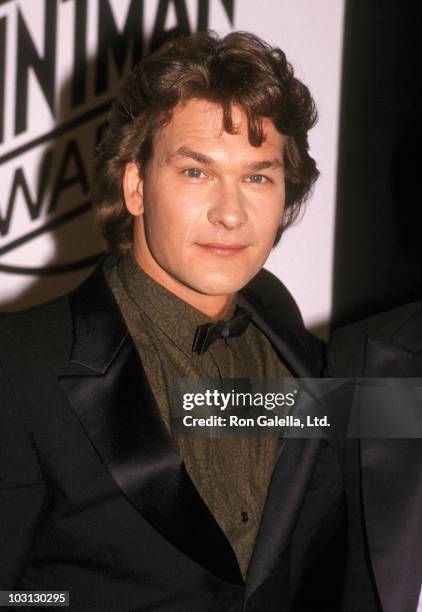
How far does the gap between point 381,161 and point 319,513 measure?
877mm

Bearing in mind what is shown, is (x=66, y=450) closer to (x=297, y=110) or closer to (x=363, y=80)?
(x=297, y=110)

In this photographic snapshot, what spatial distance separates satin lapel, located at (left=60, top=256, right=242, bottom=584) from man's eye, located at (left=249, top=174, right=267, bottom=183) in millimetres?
319

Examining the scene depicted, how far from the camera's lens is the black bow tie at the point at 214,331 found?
1.42 metres

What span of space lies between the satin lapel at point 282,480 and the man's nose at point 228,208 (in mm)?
213

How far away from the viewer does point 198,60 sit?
1411 mm

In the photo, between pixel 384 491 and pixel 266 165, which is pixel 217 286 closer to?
pixel 266 165

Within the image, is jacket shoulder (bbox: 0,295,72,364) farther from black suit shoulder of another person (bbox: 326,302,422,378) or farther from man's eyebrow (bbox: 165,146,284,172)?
black suit shoulder of another person (bbox: 326,302,422,378)

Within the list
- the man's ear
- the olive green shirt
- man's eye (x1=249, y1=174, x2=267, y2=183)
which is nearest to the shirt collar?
the olive green shirt

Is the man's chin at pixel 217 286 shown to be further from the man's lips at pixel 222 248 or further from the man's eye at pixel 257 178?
the man's eye at pixel 257 178

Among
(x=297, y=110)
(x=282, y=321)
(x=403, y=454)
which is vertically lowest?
(x=403, y=454)

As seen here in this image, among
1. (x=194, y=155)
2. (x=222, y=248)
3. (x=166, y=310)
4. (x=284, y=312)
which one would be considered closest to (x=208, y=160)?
(x=194, y=155)

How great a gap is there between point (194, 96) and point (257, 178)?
0.15 m

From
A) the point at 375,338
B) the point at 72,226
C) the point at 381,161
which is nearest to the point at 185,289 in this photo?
the point at 375,338

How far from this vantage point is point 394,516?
1.35 meters
